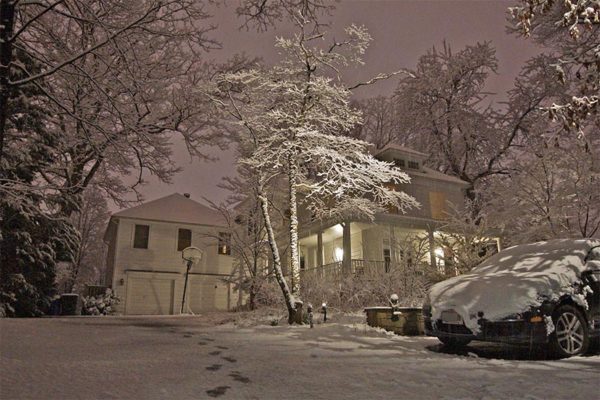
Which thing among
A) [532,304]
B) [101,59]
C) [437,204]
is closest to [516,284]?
[532,304]

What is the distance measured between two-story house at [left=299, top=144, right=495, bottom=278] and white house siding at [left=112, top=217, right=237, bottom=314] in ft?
17.6

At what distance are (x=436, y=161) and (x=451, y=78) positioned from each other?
5355mm

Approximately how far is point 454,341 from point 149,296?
19704 millimetres

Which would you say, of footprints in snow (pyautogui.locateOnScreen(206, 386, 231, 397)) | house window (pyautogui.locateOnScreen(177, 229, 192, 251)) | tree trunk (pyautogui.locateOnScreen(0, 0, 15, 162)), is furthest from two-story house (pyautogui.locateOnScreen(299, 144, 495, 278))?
footprints in snow (pyautogui.locateOnScreen(206, 386, 231, 397))

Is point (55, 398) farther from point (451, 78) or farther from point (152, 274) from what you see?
point (451, 78)

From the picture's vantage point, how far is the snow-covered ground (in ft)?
11.6

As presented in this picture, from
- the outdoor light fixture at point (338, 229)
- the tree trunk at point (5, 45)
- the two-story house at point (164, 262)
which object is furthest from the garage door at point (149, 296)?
the tree trunk at point (5, 45)

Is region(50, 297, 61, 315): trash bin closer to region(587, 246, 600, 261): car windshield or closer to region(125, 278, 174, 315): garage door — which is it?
region(125, 278, 174, 315): garage door

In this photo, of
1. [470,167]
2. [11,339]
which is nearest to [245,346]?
[11,339]

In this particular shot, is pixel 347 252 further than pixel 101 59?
Yes

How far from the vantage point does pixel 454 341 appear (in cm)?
668

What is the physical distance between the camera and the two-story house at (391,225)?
19.4 meters

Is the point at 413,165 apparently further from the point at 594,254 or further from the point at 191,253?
the point at 594,254

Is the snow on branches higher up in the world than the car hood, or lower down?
higher up
